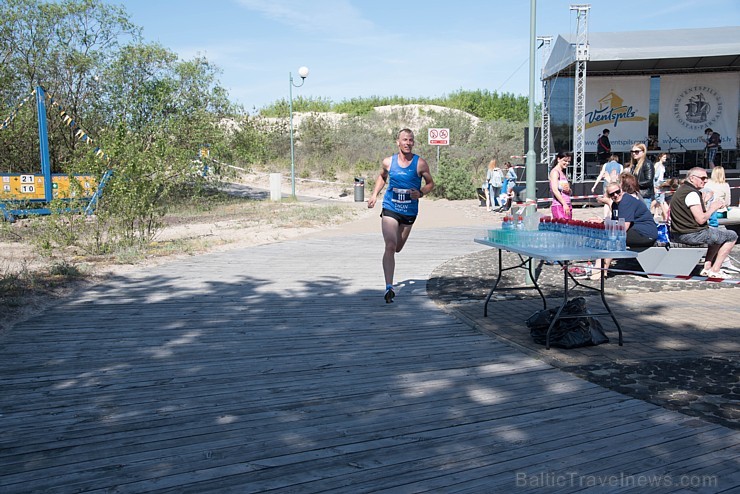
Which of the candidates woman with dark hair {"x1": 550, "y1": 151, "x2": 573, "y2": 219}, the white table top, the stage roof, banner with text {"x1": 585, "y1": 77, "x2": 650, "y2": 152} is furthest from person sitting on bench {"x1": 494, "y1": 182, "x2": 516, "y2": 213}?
the white table top

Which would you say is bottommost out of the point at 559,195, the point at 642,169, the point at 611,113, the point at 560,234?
the point at 560,234

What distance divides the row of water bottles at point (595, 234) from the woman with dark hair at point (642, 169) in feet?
23.3

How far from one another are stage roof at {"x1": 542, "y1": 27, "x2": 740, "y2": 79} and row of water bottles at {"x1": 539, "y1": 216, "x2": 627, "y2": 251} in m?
15.7

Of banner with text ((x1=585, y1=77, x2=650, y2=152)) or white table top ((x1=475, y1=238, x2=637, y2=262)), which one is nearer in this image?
white table top ((x1=475, y1=238, x2=637, y2=262))

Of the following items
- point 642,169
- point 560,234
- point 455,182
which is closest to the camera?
point 560,234

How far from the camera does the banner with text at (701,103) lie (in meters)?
24.4

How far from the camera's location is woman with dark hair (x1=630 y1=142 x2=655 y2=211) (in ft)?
43.2

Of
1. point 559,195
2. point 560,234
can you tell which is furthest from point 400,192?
point 559,195

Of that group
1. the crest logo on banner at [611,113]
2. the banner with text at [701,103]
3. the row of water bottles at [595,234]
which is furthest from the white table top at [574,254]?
the banner with text at [701,103]

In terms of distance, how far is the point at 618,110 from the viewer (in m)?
24.5

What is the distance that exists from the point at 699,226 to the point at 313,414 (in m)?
6.55

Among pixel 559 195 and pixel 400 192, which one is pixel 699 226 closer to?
pixel 559 195

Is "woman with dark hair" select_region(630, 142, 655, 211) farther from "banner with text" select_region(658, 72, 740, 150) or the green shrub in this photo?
"banner with text" select_region(658, 72, 740, 150)

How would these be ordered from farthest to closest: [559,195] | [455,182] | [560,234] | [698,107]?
[455,182], [698,107], [559,195], [560,234]
